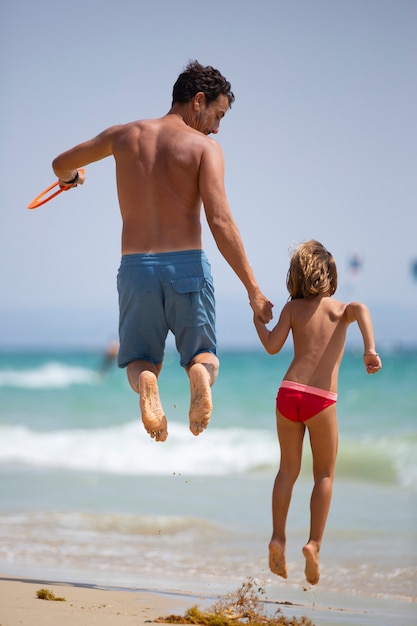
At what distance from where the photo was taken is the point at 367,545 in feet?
25.2

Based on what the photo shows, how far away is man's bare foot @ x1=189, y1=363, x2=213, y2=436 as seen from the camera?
172 inches

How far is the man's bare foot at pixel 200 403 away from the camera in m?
4.38

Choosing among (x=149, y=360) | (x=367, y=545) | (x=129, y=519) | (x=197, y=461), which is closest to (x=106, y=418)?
(x=197, y=461)

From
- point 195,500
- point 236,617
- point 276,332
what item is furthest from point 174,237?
point 195,500

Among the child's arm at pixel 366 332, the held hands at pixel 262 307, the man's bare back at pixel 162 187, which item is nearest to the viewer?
the child's arm at pixel 366 332

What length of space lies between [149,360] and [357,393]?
18.2 meters

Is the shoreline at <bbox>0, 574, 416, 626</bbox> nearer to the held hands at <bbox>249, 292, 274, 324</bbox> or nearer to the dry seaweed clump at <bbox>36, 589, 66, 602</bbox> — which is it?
the dry seaweed clump at <bbox>36, 589, 66, 602</bbox>

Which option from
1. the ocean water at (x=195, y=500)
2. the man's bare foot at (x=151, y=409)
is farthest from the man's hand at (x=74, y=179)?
the ocean water at (x=195, y=500)

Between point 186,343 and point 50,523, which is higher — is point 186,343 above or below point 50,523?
above

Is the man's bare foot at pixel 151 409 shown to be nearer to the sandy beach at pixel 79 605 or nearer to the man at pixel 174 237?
the man at pixel 174 237

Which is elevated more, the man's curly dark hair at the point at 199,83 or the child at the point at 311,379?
the man's curly dark hair at the point at 199,83

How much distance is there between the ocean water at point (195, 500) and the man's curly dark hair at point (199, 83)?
291 cm

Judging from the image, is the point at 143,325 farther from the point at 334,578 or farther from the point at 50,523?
the point at 50,523

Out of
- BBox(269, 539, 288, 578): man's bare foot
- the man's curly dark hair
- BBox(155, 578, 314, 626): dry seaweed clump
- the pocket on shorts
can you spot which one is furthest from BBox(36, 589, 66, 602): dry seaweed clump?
the man's curly dark hair
